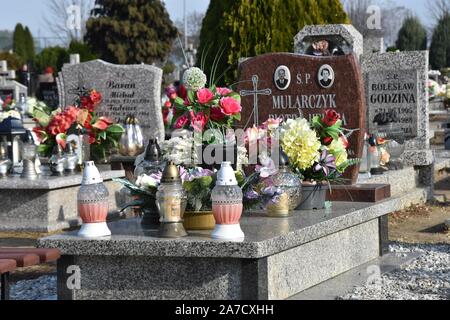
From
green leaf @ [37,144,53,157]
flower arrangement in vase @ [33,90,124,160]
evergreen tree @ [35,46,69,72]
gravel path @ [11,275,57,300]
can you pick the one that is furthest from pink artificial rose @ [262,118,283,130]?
evergreen tree @ [35,46,69,72]

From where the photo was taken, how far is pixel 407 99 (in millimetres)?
13539

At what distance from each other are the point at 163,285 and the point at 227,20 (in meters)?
10.6

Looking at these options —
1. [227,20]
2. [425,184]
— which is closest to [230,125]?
[425,184]

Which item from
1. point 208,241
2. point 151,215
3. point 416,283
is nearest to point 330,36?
point 416,283

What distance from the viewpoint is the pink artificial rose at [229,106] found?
7.12 meters

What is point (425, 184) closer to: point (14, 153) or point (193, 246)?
point (14, 153)

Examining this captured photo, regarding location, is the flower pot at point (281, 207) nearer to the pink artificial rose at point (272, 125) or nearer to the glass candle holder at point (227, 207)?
the pink artificial rose at point (272, 125)

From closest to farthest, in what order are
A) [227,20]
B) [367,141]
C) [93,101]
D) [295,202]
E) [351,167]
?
1. [295,202]
2. [351,167]
3. [367,141]
4. [93,101]
5. [227,20]

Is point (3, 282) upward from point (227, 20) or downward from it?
downward

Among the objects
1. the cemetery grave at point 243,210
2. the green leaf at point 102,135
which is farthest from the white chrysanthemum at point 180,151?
the green leaf at point 102,135

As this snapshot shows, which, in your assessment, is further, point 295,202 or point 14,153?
point 14,153

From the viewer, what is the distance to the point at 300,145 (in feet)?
23.4

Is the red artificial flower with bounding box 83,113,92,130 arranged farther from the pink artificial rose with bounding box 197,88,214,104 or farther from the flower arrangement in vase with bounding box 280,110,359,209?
the pink artificial rose with bounding box 197,88,214,104

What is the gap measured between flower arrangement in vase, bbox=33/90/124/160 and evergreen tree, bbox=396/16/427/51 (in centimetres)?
4182
